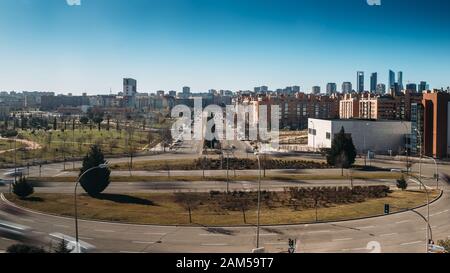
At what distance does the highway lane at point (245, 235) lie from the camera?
352 inches

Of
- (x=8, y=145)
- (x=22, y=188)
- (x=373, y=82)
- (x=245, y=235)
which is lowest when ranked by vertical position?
(x=245, y=235)

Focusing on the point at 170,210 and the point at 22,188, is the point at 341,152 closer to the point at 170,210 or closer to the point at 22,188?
the point at 170,210

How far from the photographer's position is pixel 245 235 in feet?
32.5

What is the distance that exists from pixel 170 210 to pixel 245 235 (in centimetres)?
318

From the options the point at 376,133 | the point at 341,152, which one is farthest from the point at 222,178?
the point at 376,133

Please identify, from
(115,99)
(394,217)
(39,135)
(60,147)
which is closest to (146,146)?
A: (60,147)

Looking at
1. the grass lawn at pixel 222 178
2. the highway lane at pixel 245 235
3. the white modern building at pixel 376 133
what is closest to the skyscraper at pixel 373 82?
the white modern building at pixel 376 133

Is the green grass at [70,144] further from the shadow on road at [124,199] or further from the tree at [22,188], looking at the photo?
the shadow on road at [124,199]

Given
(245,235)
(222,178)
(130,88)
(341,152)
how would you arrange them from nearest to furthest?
(245,235) < (222,178) < (341,152) < (130,88)

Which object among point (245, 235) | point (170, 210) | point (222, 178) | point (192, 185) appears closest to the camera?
point (245, 235)

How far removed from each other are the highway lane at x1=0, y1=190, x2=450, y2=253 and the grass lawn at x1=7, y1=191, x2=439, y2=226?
52 cm

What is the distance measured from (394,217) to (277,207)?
10.7ft

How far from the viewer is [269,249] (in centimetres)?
897
